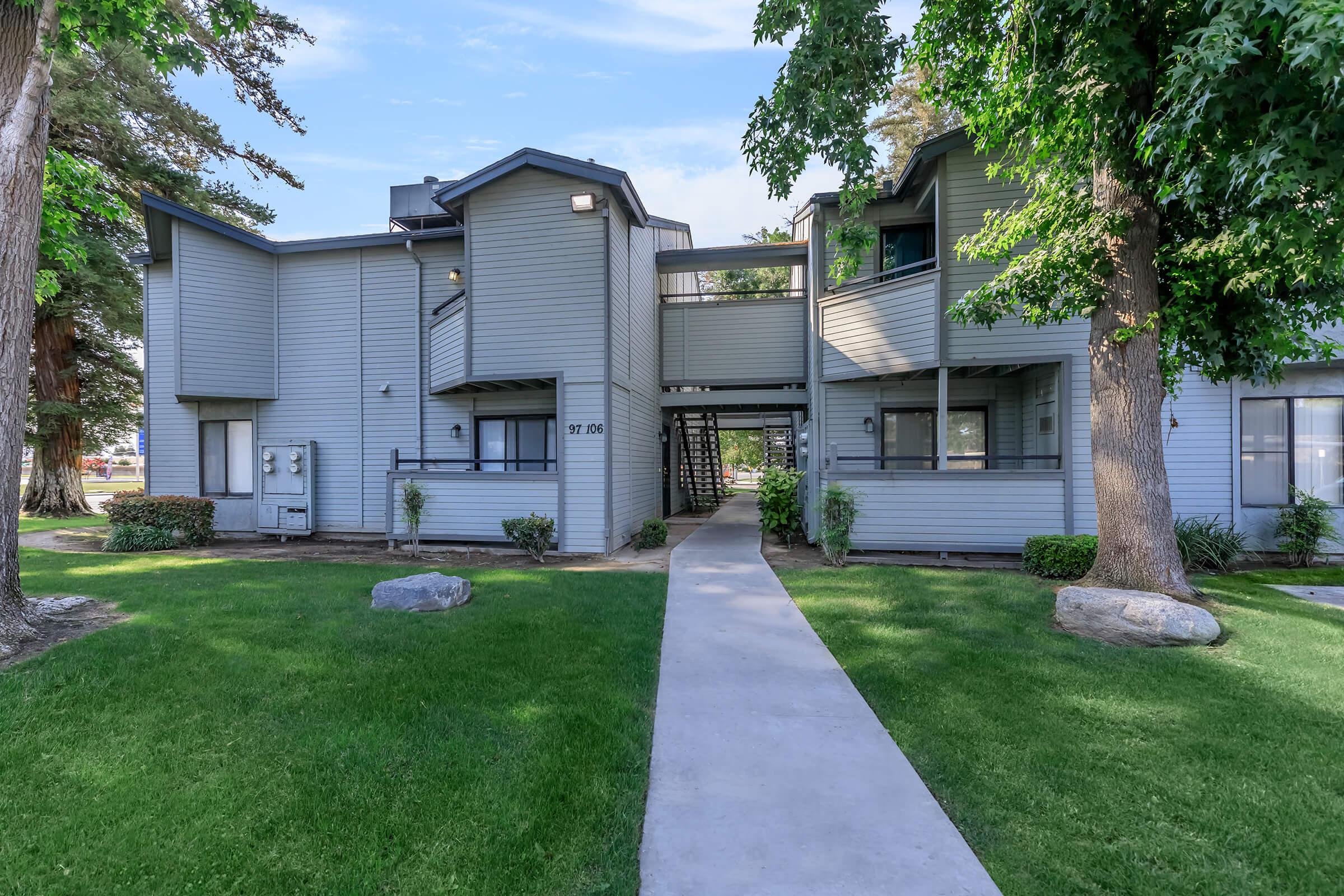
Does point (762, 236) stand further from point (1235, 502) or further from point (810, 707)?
point (810, 707)

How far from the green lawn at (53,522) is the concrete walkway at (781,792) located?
626 inches

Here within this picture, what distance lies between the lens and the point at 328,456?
38.1 feet

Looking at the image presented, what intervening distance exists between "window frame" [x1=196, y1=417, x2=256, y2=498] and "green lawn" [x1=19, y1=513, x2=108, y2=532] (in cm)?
393

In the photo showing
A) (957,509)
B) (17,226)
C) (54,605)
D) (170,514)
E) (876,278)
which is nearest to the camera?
(17,226)

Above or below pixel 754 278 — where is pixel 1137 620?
below

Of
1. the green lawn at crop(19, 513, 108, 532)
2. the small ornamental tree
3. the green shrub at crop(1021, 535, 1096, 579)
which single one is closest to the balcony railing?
the green shrub at crop(1021, 535, 1096, 579)

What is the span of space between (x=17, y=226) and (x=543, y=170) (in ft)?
20.6

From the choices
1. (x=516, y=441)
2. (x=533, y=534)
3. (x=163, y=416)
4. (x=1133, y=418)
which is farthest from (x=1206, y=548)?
(x=163, y=416)

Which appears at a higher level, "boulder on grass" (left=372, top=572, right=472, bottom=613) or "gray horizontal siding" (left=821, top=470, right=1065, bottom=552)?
"gray horizontal siding" (left=821, top=470, right=1065, bottom=552)

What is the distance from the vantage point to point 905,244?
10570 mm

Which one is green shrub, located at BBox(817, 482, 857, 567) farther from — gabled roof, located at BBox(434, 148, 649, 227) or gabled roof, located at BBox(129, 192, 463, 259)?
gabled roof, located at BBox(129, 192, 463, 259)

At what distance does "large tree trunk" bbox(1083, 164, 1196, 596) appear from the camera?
5.97m

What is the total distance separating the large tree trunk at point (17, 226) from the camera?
470cm

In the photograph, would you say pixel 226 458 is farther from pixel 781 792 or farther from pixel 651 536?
pixel 781 792
